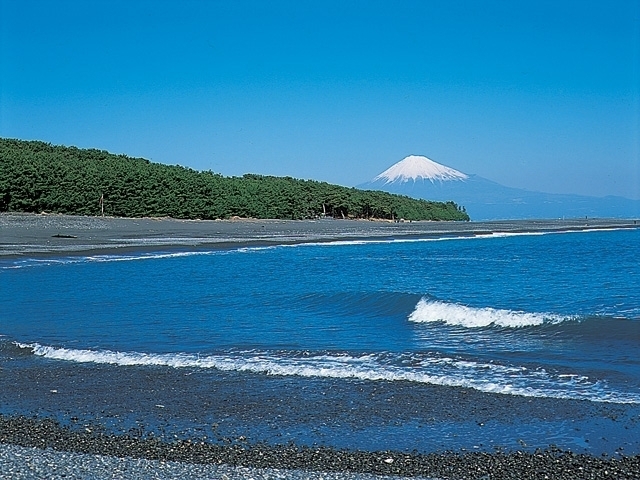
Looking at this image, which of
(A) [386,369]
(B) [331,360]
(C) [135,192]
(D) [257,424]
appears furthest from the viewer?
(C) [135,192]

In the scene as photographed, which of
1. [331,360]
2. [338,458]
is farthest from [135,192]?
[338,458]

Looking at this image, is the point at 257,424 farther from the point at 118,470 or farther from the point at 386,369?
the point at 386,369

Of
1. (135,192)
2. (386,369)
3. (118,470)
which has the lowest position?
(386,369)

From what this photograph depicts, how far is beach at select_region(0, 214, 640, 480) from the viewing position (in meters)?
6.64

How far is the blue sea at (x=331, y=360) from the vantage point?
845 cm

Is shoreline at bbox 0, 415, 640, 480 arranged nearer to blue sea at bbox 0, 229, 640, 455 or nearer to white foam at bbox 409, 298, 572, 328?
blue sea at bbox 0, 229, 640, 455

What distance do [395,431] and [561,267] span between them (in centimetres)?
2857

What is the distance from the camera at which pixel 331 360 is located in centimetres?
1234

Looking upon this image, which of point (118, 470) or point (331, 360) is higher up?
point (118, 470)

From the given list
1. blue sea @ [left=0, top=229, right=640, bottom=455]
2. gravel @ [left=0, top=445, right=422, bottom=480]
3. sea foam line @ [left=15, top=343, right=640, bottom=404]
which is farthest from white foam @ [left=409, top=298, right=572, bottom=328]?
gravel @ [left=0, top=445, right=422, bottom=480]

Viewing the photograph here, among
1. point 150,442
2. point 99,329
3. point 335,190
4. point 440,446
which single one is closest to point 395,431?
point 440,446

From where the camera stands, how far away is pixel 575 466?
679 cm

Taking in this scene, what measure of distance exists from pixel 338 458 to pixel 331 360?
17.1 feet

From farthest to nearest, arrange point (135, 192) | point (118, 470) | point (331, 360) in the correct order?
point (135, 192)
point (331, 360)
point (118, 470)
